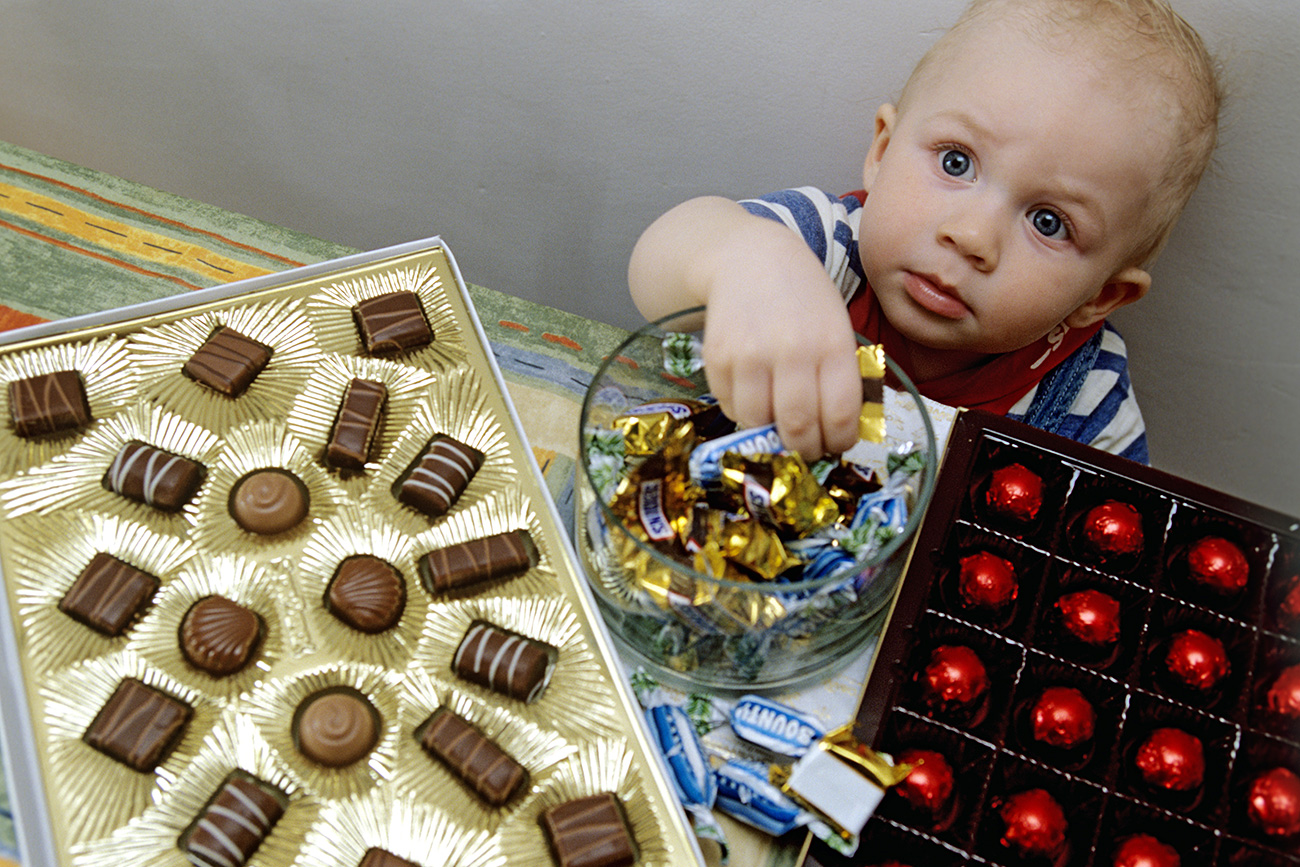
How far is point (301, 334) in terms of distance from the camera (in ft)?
2.58

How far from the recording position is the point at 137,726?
59 centimetres

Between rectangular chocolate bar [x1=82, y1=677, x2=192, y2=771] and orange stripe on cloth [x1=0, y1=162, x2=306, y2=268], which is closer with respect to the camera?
rectangular chocolate bar [x1=82, y1=677, x2=192, y2=771]

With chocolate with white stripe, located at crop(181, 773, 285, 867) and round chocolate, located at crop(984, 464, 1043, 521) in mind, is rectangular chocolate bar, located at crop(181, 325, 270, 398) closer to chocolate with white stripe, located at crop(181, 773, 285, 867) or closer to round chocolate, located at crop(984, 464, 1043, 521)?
chocolate with white stripe, located at crop(181, 773, 285, 867)

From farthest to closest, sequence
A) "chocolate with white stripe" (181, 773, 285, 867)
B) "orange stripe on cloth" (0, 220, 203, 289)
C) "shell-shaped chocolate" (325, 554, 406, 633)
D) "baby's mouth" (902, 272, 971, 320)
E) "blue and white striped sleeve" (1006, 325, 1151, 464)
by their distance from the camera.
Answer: "blue and white striped sleeve" (1006, 325, 1151, 464) < "orange stripe on cloth" (0, 220, 203, 289) < "baby's mouth" (902, 272, 971, 320) < "shell-shaped chocolate" (325, 554, 406, 633) < "chocolate with white stripe" (181, 773, 285, 867)

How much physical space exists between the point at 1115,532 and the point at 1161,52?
442 millimetres

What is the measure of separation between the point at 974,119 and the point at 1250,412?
663 mm

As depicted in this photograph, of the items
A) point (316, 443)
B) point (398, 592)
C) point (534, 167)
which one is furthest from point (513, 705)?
point (534, 167)

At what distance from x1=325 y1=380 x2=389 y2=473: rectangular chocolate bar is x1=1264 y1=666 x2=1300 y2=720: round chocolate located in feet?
2.45

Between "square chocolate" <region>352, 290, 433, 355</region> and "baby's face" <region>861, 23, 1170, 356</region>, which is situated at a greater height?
"baby's face" <region>861, 23, 1170, 356</region>

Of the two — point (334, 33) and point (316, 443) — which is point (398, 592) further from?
point (334, 33)

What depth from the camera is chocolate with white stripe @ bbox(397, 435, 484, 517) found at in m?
0.71

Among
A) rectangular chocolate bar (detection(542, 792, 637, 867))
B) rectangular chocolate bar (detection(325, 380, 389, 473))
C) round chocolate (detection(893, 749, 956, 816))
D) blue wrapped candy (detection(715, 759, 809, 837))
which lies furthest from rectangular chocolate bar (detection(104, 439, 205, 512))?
round chocolate (detection(893, 749, 956, 816))

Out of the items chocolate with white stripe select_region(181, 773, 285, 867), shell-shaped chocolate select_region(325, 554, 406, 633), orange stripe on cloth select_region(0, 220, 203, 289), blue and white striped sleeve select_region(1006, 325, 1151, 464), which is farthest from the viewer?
blue and white striped sleeve select_region(1006, 325, 1151, 464)

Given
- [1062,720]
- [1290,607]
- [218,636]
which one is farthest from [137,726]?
[1290,607]
